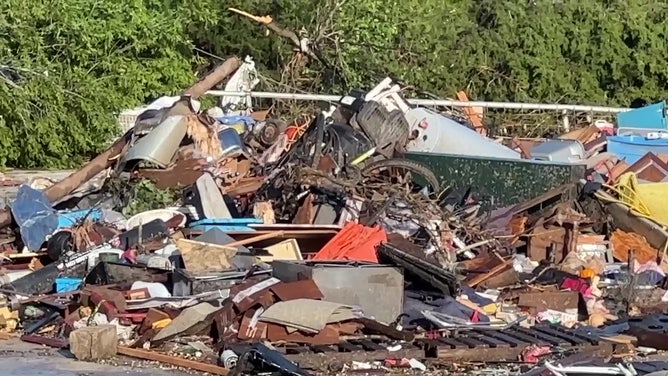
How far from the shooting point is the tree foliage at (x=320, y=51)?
1836 centimetres

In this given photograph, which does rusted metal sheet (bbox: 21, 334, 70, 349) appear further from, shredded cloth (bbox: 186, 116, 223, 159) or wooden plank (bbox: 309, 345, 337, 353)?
shredded cloth (bbox: 186, 116, 223, 159)

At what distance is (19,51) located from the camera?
18.1m

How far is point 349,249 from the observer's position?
33.2ft

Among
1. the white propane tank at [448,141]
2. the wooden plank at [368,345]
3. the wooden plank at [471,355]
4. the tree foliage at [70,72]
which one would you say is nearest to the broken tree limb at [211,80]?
the tree foliage at [70,72]

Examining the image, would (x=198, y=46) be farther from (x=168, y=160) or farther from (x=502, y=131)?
(x=168, y=160)

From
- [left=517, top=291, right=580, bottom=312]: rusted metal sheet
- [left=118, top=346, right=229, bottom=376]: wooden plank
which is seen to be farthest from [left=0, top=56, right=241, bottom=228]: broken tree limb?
[left=517, top=291, right=580, bottom=312]: rusted metal sheet

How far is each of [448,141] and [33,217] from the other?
15.9 feet

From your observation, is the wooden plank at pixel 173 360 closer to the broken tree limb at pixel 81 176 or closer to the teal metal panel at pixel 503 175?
the broken tree limb at pixel 81 176

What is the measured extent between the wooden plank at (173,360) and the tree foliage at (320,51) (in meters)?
10.3

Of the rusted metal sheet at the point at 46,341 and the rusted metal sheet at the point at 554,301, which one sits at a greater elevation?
the rusted metal sheet at the point at 554,301

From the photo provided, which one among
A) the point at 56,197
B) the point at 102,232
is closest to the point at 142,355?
the point at 102,232

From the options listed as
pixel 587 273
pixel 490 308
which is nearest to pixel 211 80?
pixel 587 273

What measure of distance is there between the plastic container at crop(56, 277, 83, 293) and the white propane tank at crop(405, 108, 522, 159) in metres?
4.69

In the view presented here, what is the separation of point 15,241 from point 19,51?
714 cm
